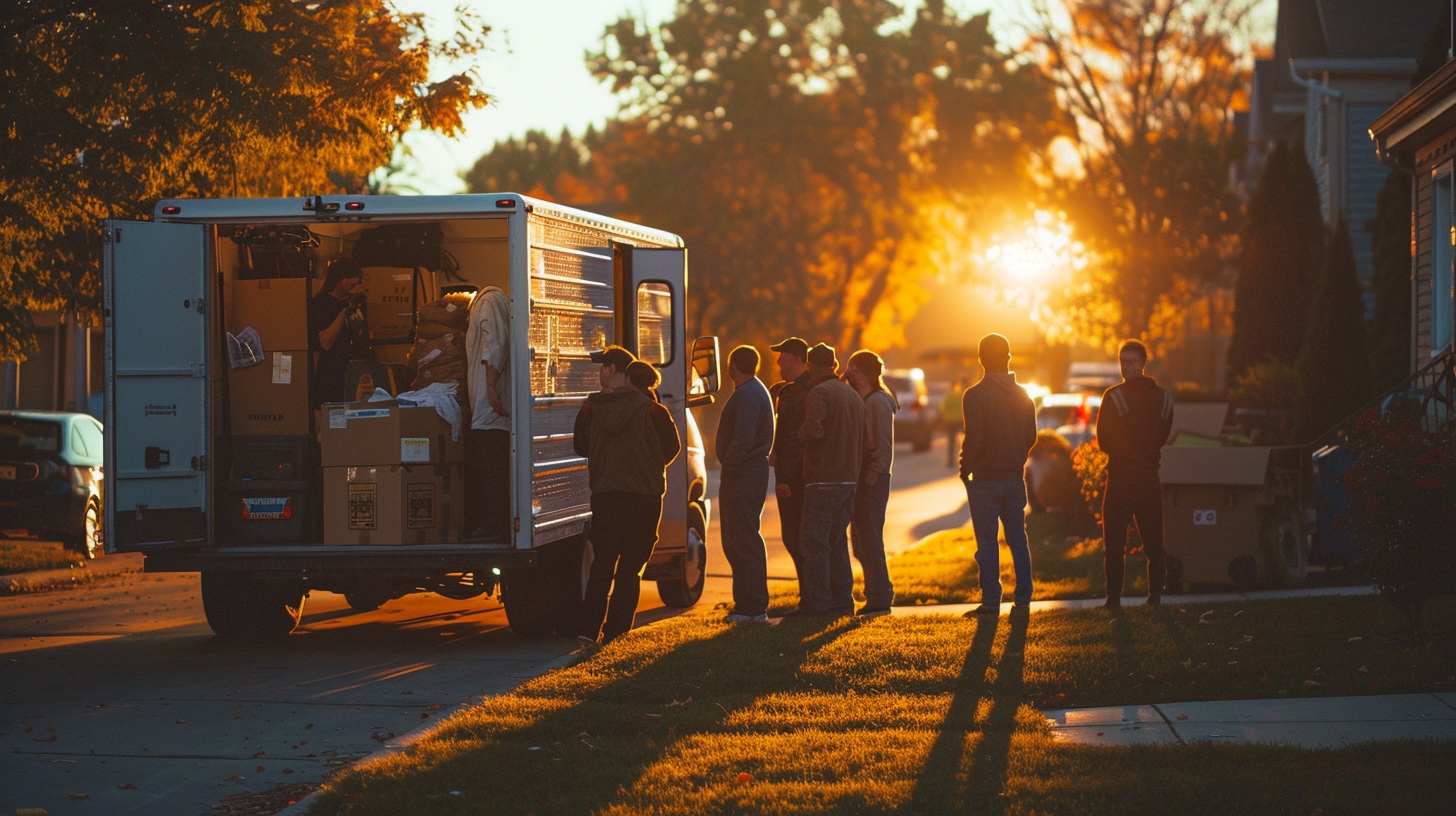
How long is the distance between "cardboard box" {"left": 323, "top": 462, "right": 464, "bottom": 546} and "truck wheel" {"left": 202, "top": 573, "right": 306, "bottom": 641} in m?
0.96

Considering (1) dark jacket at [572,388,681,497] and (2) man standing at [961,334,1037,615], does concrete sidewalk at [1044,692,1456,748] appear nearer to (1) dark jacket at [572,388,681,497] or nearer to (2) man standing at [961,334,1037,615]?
(1) dark jacket at [572,388,681,497]

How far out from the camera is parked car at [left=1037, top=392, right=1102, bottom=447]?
70.1 ft

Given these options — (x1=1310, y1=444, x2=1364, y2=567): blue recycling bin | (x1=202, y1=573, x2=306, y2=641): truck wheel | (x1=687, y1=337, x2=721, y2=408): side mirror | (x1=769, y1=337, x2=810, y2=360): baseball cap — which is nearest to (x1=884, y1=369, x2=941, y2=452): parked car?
(x1=687, y1=337, x2=721, y2=408): side mirror

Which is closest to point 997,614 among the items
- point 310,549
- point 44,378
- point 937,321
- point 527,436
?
point 527,436

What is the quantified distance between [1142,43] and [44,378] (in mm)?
24478

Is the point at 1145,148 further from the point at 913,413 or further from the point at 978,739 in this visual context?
the point at 978,739

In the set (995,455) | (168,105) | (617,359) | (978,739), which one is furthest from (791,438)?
(168,105)

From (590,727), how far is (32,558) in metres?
11.0

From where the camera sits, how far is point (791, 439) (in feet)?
37.5

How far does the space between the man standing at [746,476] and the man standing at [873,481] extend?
31.3 inches

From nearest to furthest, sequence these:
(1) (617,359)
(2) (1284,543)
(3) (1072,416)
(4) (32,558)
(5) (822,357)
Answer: (1) (617,359)
(5) (822,357)
(2) (1284,543)
(4) (32,558)
(3) (1072,416)

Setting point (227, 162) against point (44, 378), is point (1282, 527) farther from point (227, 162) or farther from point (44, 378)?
point (44, 378)

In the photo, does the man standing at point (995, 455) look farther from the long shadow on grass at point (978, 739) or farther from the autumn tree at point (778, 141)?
the autumn tree at point (778, 141)

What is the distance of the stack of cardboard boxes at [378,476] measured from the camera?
33.8 ft
